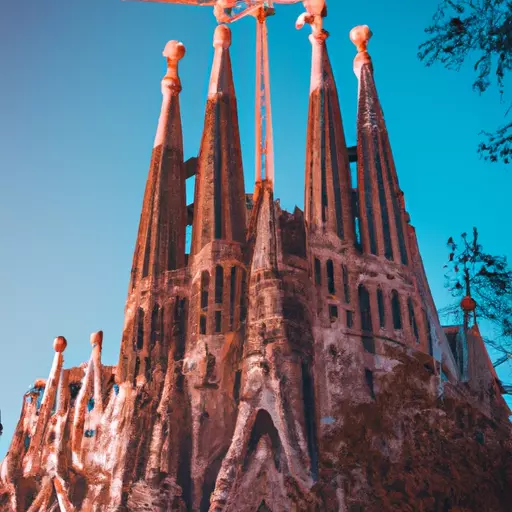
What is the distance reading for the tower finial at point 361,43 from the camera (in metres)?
26.0


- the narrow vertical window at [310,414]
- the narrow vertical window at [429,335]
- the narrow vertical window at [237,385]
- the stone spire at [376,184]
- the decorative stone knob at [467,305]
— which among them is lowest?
the narrow vertical window at [310,414]

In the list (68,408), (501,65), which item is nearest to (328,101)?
(68,408)

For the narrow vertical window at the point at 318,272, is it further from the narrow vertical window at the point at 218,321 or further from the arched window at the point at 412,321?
the narrow vertical window at the point at 218,321

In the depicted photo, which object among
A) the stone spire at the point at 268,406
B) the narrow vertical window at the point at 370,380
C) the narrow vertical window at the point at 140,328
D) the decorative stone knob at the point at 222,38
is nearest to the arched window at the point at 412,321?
the narrow vertical window at the point at 370,380

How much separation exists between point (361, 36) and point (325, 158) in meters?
4.13

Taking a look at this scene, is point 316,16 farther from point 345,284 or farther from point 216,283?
point 216,283

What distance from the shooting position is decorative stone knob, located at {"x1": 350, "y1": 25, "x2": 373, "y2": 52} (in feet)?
85.8

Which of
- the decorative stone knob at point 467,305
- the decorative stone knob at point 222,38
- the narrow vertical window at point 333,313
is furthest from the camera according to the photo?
the decorative stone knob at point 222,38

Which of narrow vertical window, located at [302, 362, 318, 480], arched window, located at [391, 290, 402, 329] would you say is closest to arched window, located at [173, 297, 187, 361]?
narrow vertical window, located at [302, 362, 318, 480]

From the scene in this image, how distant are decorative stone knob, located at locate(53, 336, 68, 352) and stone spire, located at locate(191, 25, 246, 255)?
401cm

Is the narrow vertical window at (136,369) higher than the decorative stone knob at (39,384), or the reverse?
the decorative stone knob at (39,384)

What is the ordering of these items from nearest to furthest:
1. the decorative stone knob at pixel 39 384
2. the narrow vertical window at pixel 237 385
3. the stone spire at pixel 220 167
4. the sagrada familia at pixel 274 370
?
the sagrada familia at pixel 274 370
the narrow vertical window at pixel 237 385
the stone spire at pixel 220 167
the decorative stone knob at pixel 39 384

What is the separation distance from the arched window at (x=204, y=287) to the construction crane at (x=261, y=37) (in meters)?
2.77

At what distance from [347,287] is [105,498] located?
22.0 feet
